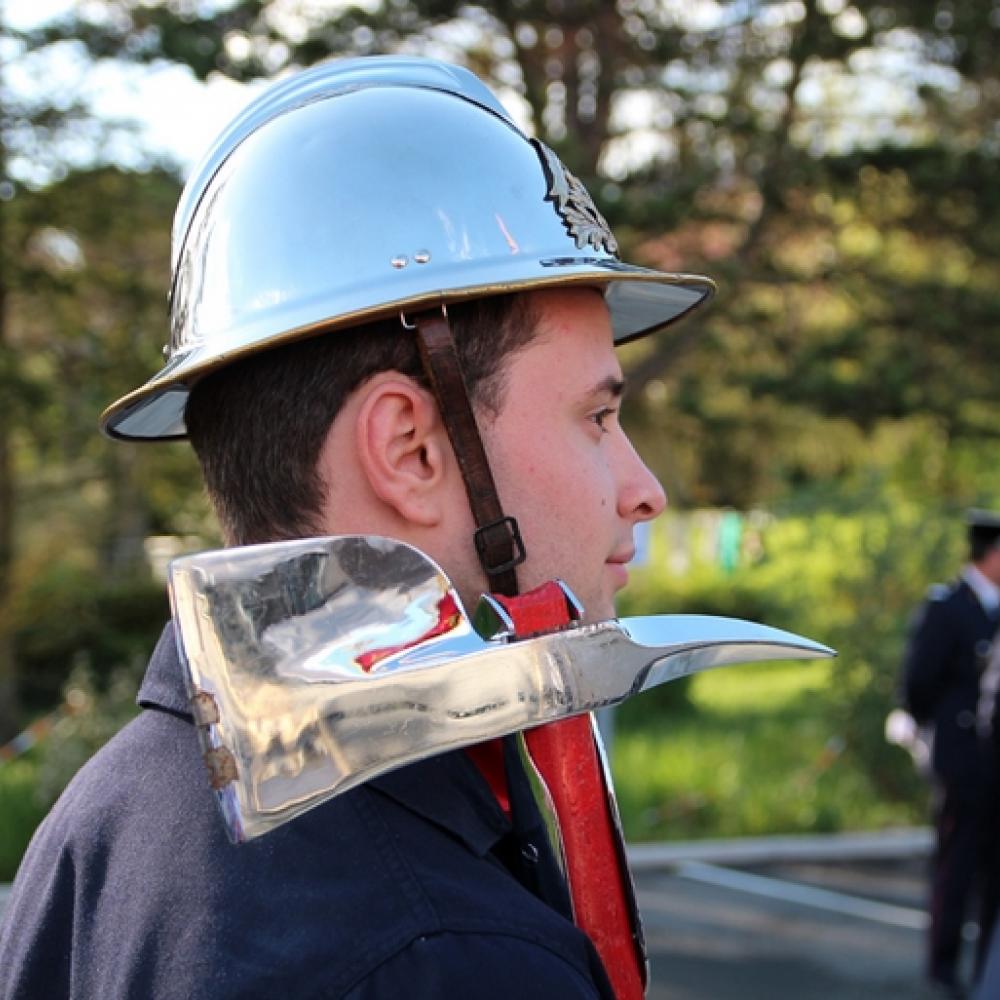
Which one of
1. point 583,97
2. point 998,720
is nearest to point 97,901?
point 998,720

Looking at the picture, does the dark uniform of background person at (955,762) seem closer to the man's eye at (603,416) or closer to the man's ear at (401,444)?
the man's eye at (603,416)

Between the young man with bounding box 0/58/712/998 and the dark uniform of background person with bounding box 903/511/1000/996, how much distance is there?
506 cm

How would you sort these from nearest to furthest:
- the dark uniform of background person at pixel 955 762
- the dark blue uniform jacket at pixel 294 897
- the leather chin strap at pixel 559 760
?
the dark blue uniform jacket at pixel 294 897 → the leather chin strap at pixel 559 760 → the dark uniform of background person at pixel 955 762

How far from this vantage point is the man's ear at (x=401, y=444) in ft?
4.36

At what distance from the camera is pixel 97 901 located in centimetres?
127

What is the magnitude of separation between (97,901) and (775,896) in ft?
23.7

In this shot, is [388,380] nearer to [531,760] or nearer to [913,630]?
[531,760]

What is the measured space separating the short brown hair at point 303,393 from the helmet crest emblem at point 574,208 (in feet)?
0.35

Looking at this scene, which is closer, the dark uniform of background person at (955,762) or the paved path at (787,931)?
the dark uniform of background person at (955,762)

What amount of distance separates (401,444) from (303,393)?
0.11m

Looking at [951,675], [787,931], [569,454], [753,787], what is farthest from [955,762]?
[569,454]

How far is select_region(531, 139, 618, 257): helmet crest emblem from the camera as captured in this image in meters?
1.47

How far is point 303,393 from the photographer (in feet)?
4.45

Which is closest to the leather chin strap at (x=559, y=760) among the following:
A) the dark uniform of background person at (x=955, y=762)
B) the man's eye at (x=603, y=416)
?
the man's eye at (x=603, y=416)
